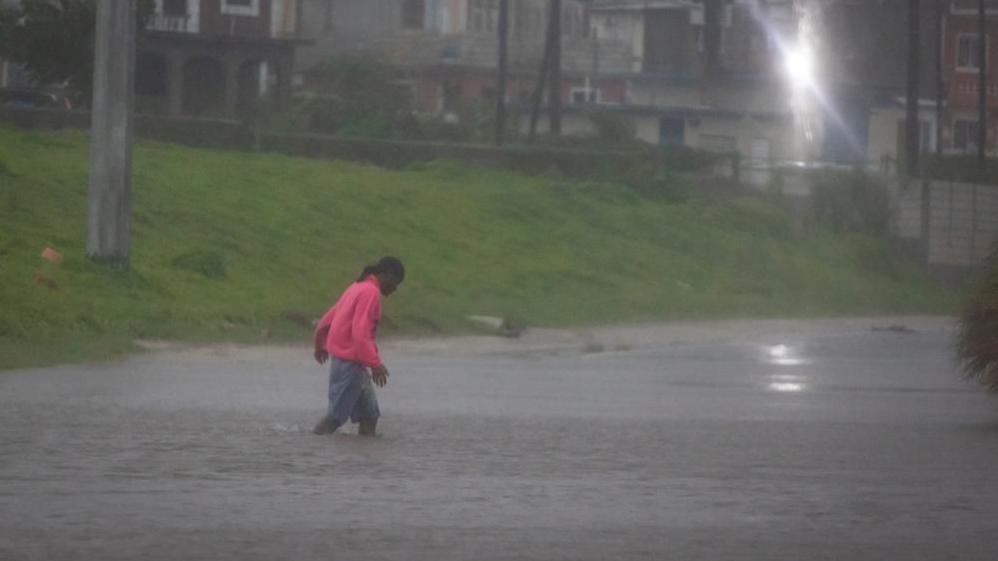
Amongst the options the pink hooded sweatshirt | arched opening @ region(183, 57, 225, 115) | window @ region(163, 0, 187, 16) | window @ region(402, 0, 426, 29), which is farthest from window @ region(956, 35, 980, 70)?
the pink hooded sweatshirt

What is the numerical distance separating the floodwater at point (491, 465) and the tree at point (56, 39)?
94.4 feet

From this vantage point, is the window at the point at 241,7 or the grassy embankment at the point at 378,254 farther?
the window at the point at 241,7

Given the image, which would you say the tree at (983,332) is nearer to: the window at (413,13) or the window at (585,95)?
the window at (585,95)

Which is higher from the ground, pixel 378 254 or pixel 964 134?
pixel 964 134

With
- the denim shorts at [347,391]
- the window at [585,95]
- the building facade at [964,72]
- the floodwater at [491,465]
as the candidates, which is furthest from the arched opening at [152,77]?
the denim shorts at [347,391]

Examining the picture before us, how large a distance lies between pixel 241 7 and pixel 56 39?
12.2 metres

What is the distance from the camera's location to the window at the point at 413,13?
7662 cm

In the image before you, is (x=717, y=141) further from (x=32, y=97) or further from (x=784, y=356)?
(x=784, y=356)

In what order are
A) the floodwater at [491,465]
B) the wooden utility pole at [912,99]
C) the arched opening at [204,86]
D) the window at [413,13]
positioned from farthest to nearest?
the window at [413,13] → the arched opening at [204,86] → the wooden utility pole at [912,99] → the floodwater at [491,465]

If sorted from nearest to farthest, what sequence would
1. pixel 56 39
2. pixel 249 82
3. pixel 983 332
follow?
pixel 983 332
pixel 56 39
pixel 249 82

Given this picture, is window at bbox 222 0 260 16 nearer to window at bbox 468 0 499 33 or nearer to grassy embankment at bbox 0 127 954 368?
window at bbox 468 0 499 33

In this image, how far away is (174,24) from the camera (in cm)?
5950

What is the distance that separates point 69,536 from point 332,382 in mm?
4925

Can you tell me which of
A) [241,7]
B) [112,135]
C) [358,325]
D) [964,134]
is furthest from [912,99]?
[358,325]
